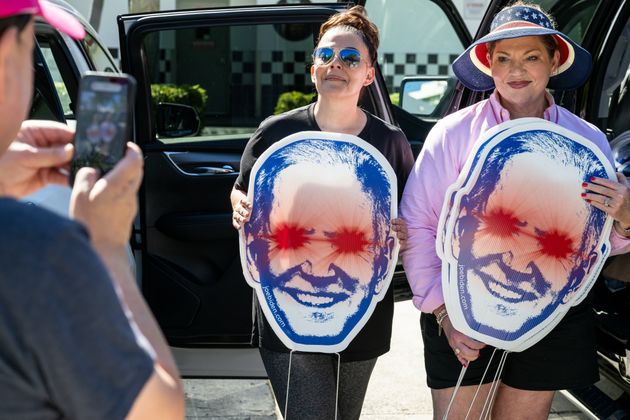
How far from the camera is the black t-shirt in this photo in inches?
117

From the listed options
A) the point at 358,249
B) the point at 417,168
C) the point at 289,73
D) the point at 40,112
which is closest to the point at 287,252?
the point at 358,249

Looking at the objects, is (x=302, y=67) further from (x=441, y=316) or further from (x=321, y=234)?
(x=441, y=316)

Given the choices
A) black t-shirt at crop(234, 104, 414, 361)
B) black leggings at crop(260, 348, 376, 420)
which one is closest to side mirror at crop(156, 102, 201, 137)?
black t-shirt at crop(234, 104, 414, 361)

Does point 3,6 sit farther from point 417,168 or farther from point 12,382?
point 417,168

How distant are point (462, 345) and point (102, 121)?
1.66m

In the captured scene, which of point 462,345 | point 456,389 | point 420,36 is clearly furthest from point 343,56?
point 420,36

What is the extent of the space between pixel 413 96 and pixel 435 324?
9.74ft

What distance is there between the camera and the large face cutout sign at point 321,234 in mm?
2912

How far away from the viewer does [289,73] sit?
8453 mm

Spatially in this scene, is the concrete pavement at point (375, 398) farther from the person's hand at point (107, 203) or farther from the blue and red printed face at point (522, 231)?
the person's hand at point (107, 203)

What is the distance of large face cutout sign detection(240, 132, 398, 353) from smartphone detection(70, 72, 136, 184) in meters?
1.46

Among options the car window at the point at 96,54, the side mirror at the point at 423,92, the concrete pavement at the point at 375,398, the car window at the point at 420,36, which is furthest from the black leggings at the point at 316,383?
the side mirror at the point at 423,92

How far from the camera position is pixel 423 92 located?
5754 mm

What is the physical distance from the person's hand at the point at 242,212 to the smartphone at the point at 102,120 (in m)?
1.48
